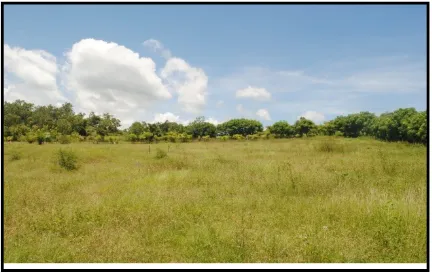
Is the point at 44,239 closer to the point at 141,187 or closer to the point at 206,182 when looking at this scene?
the point at 141,187

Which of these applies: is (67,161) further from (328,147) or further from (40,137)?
(40,137)

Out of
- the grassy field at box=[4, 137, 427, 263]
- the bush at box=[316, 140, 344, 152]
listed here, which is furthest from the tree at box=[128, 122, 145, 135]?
the grassy field at box=[4, 137, 427, 263]

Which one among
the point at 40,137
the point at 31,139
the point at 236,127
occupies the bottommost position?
the point at 31,139

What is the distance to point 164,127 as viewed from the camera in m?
71.4

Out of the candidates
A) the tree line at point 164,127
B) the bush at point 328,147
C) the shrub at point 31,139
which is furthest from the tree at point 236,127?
the bush at point 328,147

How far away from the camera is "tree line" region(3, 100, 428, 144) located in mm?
31438

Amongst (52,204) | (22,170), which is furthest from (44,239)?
(22,170)

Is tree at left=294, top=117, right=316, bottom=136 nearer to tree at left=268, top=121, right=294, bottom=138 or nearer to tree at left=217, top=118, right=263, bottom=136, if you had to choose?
tree at left=268, top=121, right=294, bottom=138

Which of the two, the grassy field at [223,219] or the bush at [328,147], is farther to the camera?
the bush at [328,147]

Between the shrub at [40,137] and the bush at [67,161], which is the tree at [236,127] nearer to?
the shrub at [40,137]

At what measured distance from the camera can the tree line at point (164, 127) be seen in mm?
31438

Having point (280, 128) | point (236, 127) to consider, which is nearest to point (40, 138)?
point (280, 128)

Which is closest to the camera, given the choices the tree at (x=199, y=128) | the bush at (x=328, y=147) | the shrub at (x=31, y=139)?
the bush at (x=328, y=147)

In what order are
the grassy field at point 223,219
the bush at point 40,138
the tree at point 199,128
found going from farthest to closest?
1. the tree at point 199,128
2. the bush at point 40,138
3. the grassy field at point 223,219
